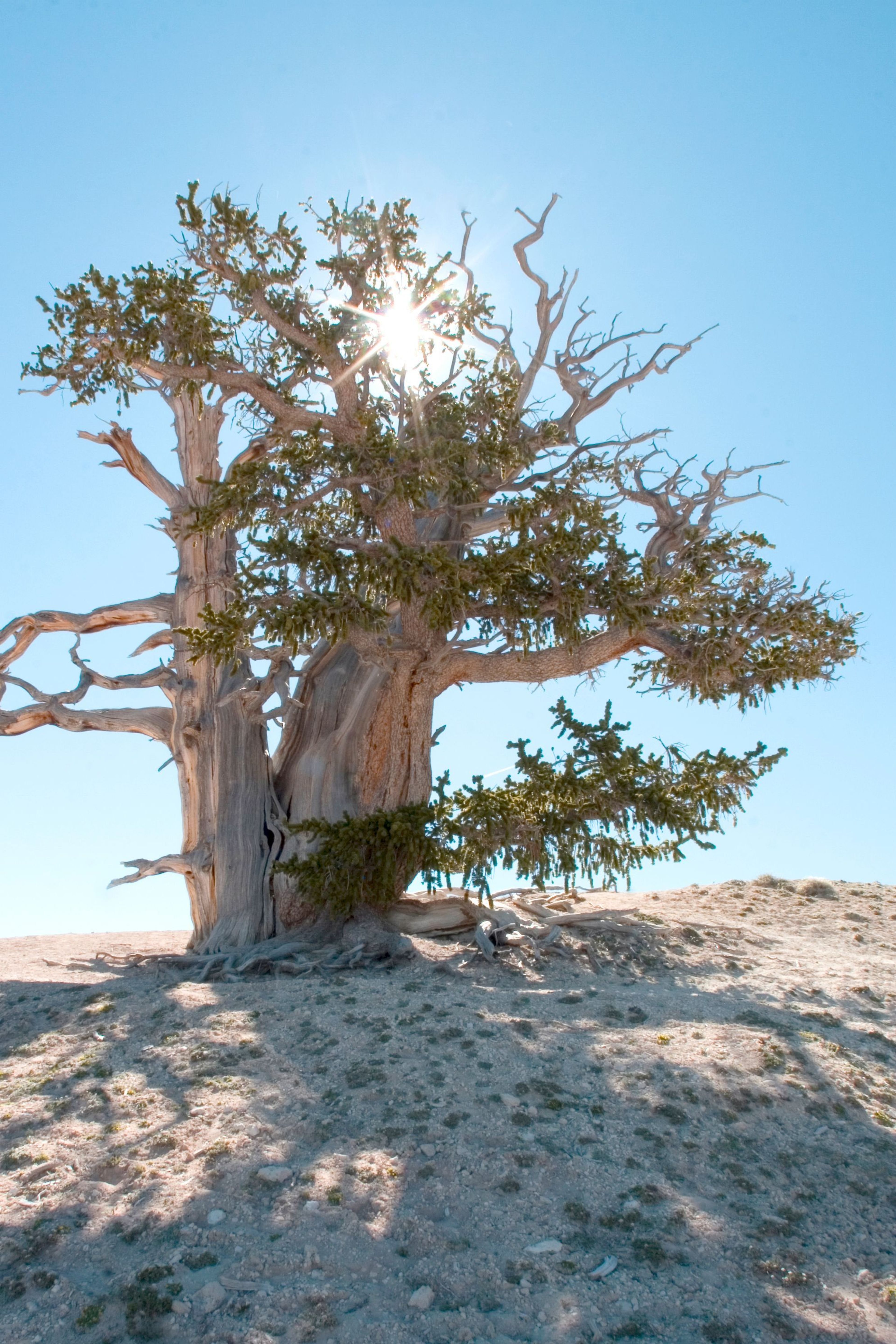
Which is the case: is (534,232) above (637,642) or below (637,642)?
above

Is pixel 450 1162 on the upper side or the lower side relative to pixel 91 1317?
upper

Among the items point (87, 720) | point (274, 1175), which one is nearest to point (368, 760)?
point (87, 720)

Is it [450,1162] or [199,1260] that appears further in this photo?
[450,1162]

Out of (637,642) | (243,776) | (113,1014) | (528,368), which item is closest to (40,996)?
(113,1014)

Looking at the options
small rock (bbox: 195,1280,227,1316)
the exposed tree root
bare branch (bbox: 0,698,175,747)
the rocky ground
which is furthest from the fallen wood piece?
small rock (bbox: 195,1280,227,1316)

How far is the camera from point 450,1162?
570 centimetres

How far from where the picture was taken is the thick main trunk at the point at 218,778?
40.8 feet

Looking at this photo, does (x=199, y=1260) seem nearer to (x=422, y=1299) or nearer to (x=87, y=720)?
(x=422, y=1299)

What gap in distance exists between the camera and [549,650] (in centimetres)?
1196

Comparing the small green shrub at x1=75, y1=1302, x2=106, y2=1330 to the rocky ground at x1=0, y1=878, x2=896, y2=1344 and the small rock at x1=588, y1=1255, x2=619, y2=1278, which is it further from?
the small rock at x1=588, y1=1255, x2=619, y2=1278

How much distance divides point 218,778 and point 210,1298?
8714 mm

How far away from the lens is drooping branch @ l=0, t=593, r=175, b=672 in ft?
46.9

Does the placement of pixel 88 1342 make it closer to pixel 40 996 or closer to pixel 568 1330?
pixel 568 1330

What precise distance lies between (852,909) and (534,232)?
9763 mm
